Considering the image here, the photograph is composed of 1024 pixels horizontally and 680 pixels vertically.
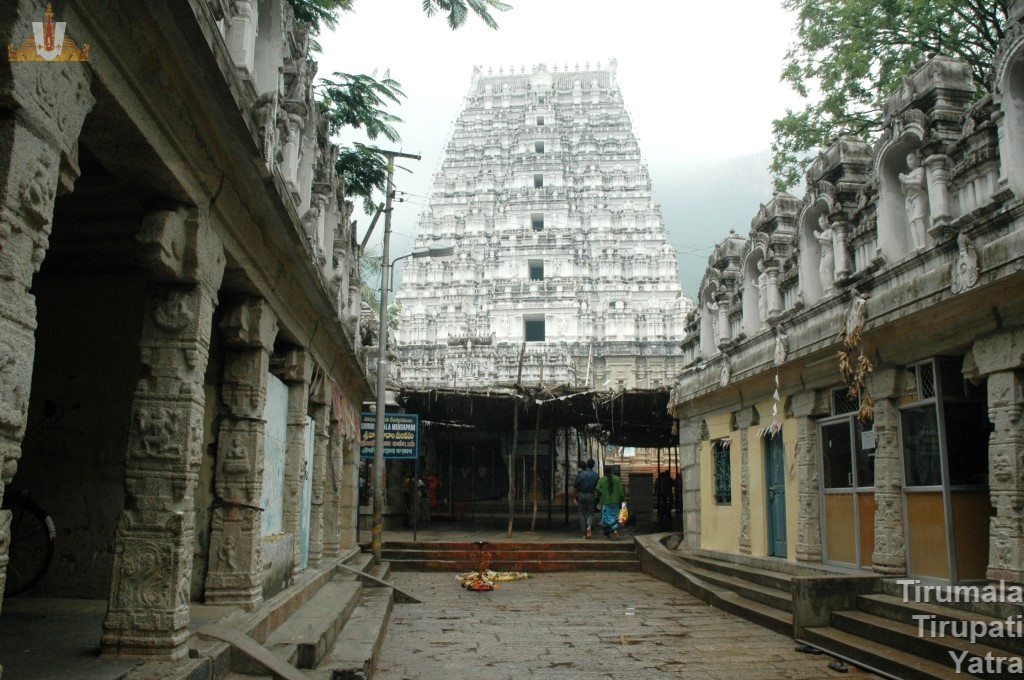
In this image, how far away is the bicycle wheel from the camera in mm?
5228

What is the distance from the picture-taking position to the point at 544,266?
41.3 meters

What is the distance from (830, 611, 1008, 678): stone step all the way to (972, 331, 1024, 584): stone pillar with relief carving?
74 cm

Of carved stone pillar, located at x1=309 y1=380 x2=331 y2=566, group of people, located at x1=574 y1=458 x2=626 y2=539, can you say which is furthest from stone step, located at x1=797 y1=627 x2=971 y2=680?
group of people, located at x1=574 y1=458 x2=626 y2=539

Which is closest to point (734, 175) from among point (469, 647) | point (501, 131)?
point (501, 131)

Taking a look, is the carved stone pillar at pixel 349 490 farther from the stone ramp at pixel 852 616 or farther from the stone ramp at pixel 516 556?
the stone ramp at pixel 852 616

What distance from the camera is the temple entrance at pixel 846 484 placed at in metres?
8.40

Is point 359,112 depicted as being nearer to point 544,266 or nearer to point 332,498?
point 332,498

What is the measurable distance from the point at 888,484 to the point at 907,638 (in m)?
1.90

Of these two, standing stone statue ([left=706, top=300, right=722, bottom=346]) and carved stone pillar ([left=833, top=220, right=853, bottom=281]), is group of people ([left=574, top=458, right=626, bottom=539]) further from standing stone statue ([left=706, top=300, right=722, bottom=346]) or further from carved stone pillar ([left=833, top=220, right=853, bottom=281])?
carved stone pillar ([left=833, top=220, right=853, bottom=281])

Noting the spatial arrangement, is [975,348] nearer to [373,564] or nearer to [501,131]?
[373,564]

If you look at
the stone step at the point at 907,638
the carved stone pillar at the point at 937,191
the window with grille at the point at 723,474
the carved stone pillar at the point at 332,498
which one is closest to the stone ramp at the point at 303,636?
the carved stone pillar at the point at 332,498

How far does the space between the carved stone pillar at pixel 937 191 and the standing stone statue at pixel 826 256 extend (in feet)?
6.08

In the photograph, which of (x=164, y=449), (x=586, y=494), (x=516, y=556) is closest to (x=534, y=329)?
(x=586, y=494)

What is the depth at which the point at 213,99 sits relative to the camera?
150 inches
